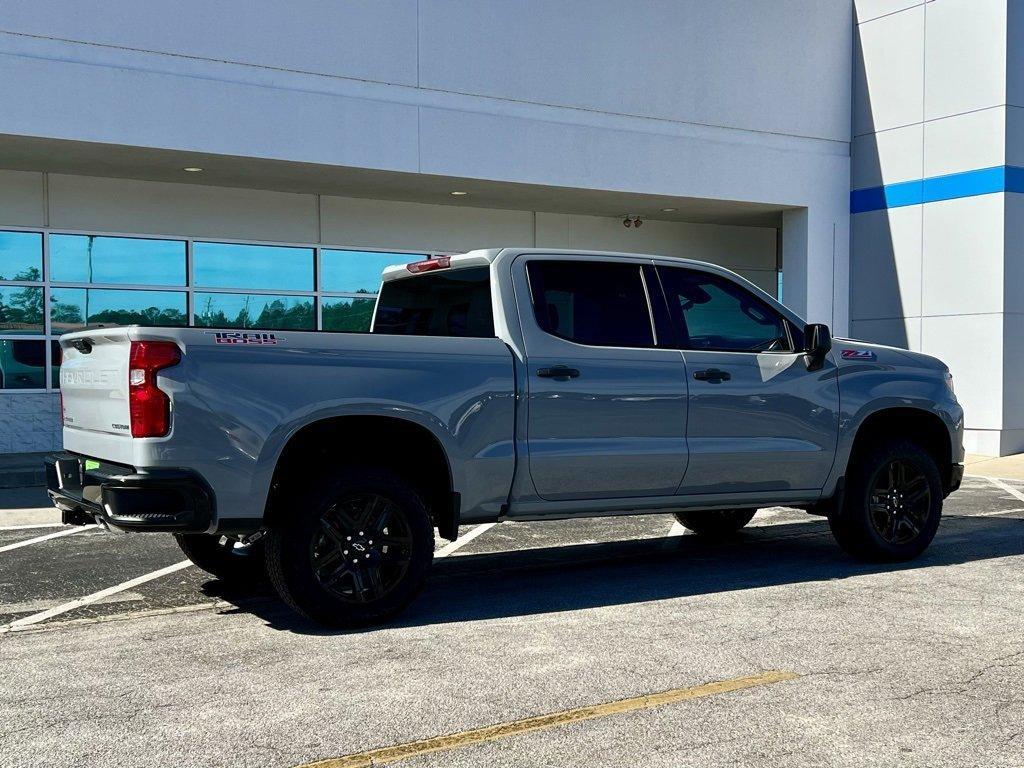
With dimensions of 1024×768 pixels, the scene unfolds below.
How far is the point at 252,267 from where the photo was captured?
1795cm

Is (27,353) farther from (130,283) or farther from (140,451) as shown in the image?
(140,451)

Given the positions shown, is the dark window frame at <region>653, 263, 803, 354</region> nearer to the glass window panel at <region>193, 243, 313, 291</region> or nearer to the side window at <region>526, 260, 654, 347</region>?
the side window at <region>526, 260, 654, 347</region>

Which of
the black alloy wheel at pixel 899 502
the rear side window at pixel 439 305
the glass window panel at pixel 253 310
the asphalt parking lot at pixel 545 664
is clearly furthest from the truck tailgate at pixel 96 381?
the glass window panel at pixel 253 310

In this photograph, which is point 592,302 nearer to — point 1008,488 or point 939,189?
point 1008,488

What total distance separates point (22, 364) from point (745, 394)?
12.1 meters

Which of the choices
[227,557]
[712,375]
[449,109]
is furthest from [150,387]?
[449,109]

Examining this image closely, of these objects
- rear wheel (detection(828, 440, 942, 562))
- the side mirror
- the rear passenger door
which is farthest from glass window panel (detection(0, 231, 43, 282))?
rear wheel (detection(828, 440, 942, 562))

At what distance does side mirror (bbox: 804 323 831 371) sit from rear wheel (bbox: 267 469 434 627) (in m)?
2.86

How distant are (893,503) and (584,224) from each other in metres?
13.3

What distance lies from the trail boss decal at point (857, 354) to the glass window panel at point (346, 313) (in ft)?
37.0

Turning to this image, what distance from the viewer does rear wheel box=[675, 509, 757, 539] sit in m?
9.45

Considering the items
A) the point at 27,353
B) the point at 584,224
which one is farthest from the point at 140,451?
the point at 584,224

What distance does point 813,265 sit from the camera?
20.2 meters

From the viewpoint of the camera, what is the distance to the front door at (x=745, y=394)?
7.45m
